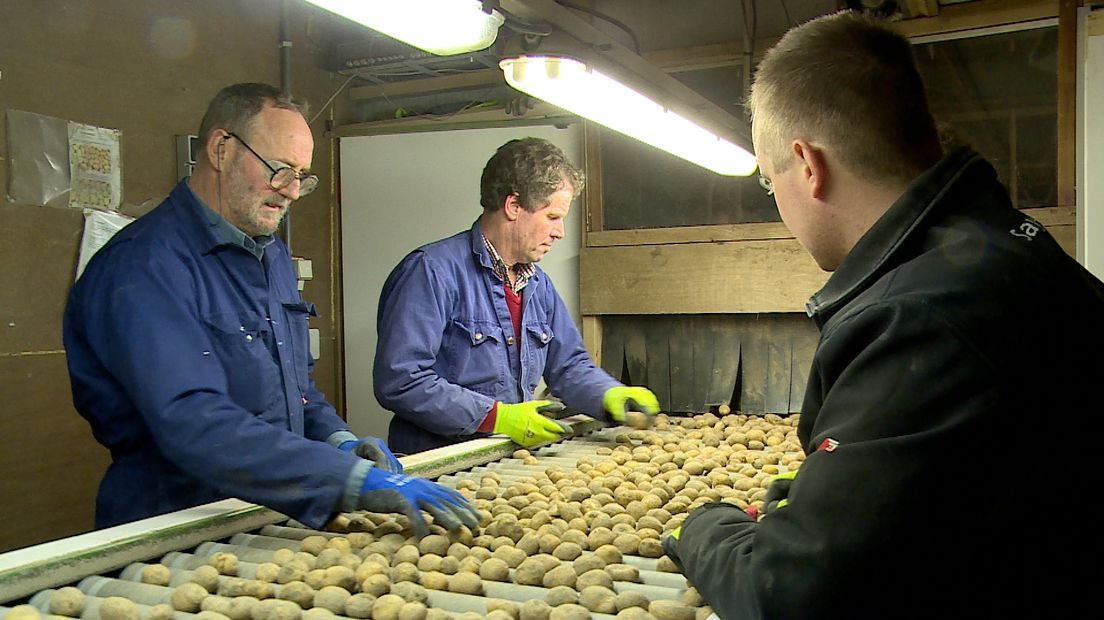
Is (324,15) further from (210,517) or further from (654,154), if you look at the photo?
(210,517)

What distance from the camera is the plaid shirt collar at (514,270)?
10.1ft

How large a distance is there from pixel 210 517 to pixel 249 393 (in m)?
0.39

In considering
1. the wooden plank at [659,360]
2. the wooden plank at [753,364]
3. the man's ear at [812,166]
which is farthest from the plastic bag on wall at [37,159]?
the man's ear at [812,166]

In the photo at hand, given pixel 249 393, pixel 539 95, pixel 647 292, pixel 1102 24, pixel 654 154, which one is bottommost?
pixel 249 393

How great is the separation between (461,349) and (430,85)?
1.94 metres

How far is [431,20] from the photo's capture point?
1489 mm

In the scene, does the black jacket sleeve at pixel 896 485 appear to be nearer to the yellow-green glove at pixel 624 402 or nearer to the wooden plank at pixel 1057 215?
the yellow-green glove at pixel 624 402

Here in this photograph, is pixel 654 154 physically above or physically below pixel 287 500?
above

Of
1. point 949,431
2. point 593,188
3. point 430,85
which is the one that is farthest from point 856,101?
point 430,85

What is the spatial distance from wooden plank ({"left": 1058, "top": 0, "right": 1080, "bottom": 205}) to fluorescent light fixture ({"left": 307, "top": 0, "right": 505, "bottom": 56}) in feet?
8.92

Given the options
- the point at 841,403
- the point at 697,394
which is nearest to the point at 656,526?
the point at 841,403

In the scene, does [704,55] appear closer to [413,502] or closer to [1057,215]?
[1057,215]

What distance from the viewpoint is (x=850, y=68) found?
1146mm

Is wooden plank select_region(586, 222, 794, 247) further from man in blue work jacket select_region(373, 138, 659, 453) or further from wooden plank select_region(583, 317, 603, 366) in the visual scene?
man in blue work jacket select_region(373, 138, 659, 453)
